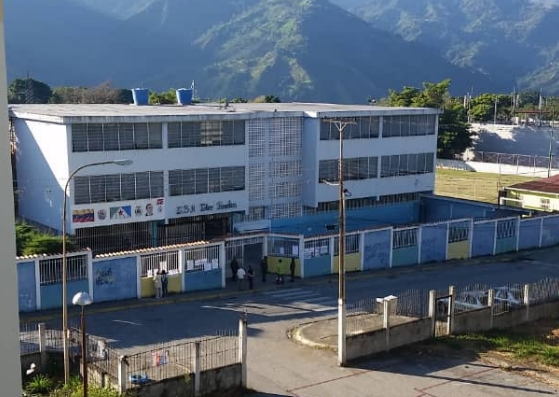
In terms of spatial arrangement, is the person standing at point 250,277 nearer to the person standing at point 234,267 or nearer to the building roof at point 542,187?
the person standing at point 234,267

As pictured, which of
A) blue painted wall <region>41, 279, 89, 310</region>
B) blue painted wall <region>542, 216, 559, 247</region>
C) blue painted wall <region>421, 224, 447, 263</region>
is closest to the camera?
blue painted wall <region>41, 279, 89, 310</region>

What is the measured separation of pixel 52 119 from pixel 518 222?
22848mm

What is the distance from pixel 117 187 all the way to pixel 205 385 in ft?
49.5

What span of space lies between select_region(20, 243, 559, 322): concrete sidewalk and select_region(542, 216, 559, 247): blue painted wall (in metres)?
1.27

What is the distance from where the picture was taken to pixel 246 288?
27516 millimetres

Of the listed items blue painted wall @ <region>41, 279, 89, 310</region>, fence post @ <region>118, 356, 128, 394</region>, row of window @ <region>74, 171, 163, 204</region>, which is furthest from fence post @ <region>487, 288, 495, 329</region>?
row of window @ <region>74, 171, 163, 204</region>

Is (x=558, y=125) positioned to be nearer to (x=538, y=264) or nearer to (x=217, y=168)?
(x=538, y=264)

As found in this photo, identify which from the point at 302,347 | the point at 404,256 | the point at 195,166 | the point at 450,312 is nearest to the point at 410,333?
the point at 450,312

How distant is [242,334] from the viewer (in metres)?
17.6

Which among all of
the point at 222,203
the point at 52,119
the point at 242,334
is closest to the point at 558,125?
the point at 222,203

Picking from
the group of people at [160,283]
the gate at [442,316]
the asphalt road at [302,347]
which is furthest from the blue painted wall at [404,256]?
the group of people at [160,283]

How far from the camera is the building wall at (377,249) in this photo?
31.1m

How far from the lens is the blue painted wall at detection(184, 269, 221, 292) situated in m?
26.9

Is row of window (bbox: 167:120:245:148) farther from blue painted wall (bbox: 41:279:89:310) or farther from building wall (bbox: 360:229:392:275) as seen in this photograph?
blue painted wall (bbox: 41:279:89:310)
